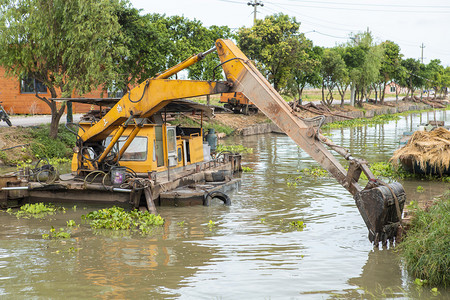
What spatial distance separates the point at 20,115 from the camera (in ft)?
116

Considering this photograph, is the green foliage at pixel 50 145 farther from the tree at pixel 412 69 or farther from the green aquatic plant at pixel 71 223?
the tree at pixel 412 69

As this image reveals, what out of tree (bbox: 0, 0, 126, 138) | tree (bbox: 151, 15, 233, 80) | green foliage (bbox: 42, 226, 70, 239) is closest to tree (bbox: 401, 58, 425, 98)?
tree (bbox: 151, 15, 233, 80)

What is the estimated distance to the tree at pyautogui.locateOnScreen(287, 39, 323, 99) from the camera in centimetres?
4710

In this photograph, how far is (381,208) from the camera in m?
9.48

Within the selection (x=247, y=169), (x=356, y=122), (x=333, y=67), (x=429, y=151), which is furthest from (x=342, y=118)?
(x=429, y=151)

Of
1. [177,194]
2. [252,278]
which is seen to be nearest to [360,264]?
[252,278]

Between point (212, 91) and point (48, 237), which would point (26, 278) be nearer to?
point (48, 237)

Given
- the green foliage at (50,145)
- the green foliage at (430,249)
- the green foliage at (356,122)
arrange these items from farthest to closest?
the green foliage at (356,122), the green foliage at (50,145), the green foliage at (430,249)

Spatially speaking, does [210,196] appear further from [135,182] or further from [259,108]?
[259,108]

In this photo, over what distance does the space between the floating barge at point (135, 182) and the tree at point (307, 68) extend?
32536 millimetres

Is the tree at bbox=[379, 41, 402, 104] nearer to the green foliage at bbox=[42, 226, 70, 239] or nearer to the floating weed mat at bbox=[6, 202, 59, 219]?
the floating weed mat at bbox=[6, 202, 59, 219]

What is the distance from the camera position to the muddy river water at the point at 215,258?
841cm

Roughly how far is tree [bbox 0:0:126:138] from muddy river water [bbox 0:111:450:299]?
1164cm

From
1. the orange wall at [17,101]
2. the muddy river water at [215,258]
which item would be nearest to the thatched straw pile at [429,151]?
the muddy river water at [215,258]
